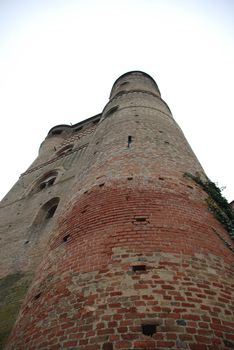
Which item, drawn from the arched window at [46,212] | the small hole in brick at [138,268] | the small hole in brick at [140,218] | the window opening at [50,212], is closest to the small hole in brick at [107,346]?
the small hole in brick at [138,268]

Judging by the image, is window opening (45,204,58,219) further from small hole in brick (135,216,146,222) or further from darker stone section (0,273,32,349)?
small hole in brick (135,216,146,222)

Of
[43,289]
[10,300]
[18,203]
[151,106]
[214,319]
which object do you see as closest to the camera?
[214,319]

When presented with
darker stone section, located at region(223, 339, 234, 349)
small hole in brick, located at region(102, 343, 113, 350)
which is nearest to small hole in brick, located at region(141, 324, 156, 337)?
small hole in brick, located at region(102, 343, 113, 350)

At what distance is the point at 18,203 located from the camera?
12391 millimetres

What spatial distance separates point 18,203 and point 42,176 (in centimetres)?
226

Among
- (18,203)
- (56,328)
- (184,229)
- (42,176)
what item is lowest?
(56,328)

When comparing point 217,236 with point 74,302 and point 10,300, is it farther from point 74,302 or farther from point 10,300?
point 10,300

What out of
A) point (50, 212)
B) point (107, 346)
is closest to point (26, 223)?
point (50, 212)

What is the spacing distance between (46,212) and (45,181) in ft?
9.81

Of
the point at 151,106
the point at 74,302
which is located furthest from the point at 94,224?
the point at 151,106

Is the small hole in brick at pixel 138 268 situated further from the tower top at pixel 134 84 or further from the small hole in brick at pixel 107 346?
the tower top at pixel 134 84

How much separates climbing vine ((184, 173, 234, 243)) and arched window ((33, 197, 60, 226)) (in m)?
6.32

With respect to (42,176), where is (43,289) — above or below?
below

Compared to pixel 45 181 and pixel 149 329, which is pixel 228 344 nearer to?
pixel 149 329
